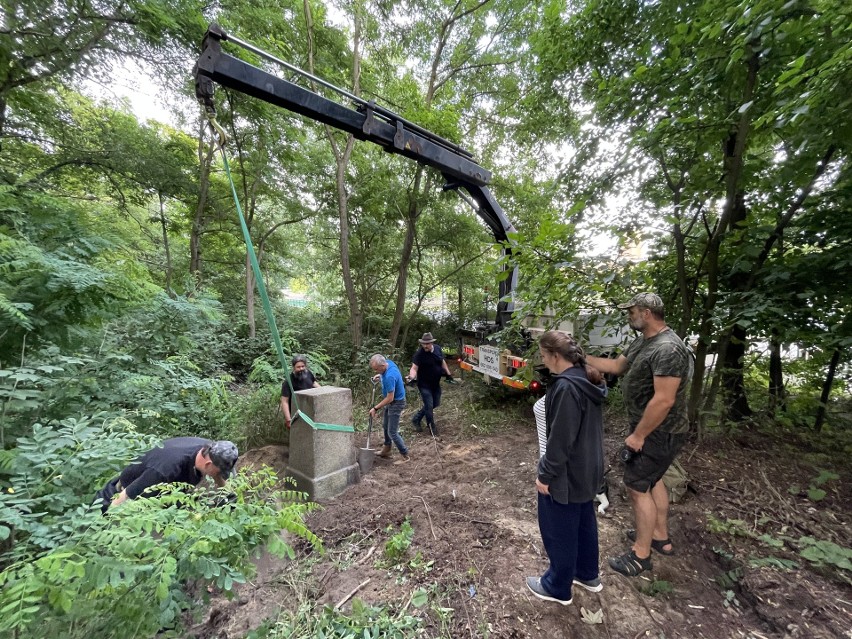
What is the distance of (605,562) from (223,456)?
2817mm

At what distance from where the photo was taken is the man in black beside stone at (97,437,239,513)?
2.13 meters

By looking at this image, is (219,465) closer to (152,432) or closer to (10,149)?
(152,432)

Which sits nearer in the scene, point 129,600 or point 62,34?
point 129,600

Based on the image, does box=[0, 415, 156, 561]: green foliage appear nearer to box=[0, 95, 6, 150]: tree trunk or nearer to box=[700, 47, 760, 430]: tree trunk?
box=[700, 47, 760, 430]: tree trunk

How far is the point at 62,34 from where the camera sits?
4.54 meters

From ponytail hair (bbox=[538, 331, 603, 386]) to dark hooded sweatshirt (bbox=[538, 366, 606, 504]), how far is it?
6 centimetres

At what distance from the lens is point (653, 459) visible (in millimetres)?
2293

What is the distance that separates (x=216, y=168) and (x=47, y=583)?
964cm

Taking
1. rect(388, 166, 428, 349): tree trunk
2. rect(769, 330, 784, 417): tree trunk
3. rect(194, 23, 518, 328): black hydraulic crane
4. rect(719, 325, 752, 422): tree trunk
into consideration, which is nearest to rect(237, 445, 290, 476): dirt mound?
rect(194, 23, 518, 328): black hydraulic crane

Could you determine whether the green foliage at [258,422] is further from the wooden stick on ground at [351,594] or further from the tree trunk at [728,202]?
the tree trunk at [728,202]

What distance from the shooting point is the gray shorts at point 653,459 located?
2.27m

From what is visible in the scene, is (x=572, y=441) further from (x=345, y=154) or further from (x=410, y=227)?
(x=345, y=154)

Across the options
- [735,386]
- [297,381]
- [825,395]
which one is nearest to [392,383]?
[297,381]

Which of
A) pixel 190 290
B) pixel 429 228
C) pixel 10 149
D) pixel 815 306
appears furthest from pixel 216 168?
pixel 815 306
